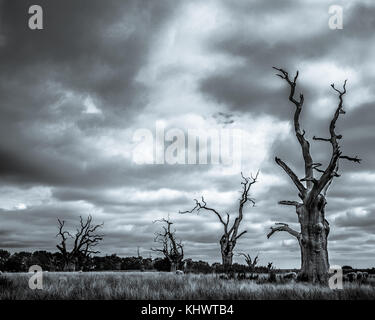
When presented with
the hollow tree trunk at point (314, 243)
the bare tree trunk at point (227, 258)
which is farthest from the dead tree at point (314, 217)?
the bare tree trunk at point (227, 258)

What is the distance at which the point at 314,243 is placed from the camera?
1550cm

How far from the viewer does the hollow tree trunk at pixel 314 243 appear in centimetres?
1539

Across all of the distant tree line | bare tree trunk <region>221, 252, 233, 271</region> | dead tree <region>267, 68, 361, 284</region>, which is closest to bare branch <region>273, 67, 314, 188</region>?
dead tree <region>267, 68, 361, 284</region>

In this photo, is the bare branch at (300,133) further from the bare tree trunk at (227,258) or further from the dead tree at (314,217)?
the bare tree trunk at (227,258)

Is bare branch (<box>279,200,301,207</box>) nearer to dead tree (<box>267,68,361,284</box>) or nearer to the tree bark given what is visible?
dead tree (<box>267,68,361,284</box>)

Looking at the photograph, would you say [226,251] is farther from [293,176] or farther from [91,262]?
[91,262]

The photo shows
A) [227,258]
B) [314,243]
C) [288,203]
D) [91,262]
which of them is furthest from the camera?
[91,262]

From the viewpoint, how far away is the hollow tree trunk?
50.5 ft

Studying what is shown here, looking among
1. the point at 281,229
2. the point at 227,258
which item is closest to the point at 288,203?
the point at 281,229

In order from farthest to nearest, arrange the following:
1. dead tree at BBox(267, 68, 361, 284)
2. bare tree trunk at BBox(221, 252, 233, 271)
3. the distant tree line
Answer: the distant tree line
bare tree trunk at BBox(221, 252, 233, 271)
dead tree at BBox(267, 68, 361, 284)
